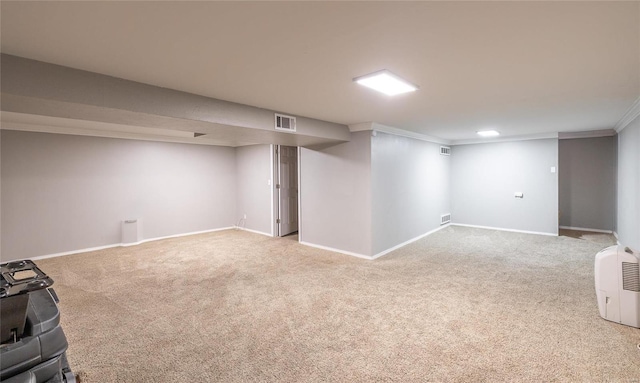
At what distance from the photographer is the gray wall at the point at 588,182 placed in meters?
6.32

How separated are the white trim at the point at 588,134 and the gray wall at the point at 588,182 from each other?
287mm

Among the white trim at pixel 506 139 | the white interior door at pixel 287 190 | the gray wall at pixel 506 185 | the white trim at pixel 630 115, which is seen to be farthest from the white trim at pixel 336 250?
the white trim at pixel 506 139

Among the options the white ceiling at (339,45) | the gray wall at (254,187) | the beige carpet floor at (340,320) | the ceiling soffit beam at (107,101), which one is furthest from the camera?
the gray wall at (254,187)

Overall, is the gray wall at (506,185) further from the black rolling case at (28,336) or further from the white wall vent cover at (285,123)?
the black rolling case at (28,336)

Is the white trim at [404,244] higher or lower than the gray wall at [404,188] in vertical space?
lower

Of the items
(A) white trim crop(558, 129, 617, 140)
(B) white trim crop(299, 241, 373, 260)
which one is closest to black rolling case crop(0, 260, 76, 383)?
(B) white trim crop(299, 241, 373, 260)

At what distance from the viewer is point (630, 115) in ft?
13.3

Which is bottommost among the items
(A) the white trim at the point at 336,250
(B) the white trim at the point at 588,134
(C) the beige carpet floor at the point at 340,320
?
(C) the beige carpet floor at the point at 340,320

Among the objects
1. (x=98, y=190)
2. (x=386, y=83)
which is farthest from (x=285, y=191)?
(x=386, y=83)

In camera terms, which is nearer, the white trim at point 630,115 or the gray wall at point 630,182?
the white trim at point 630,115

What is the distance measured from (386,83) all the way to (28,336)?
280 cm

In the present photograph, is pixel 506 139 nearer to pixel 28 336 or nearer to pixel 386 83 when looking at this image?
pixel 386 83

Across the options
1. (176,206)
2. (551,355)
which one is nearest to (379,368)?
(551,355)

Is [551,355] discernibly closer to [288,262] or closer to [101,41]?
[288,262]
